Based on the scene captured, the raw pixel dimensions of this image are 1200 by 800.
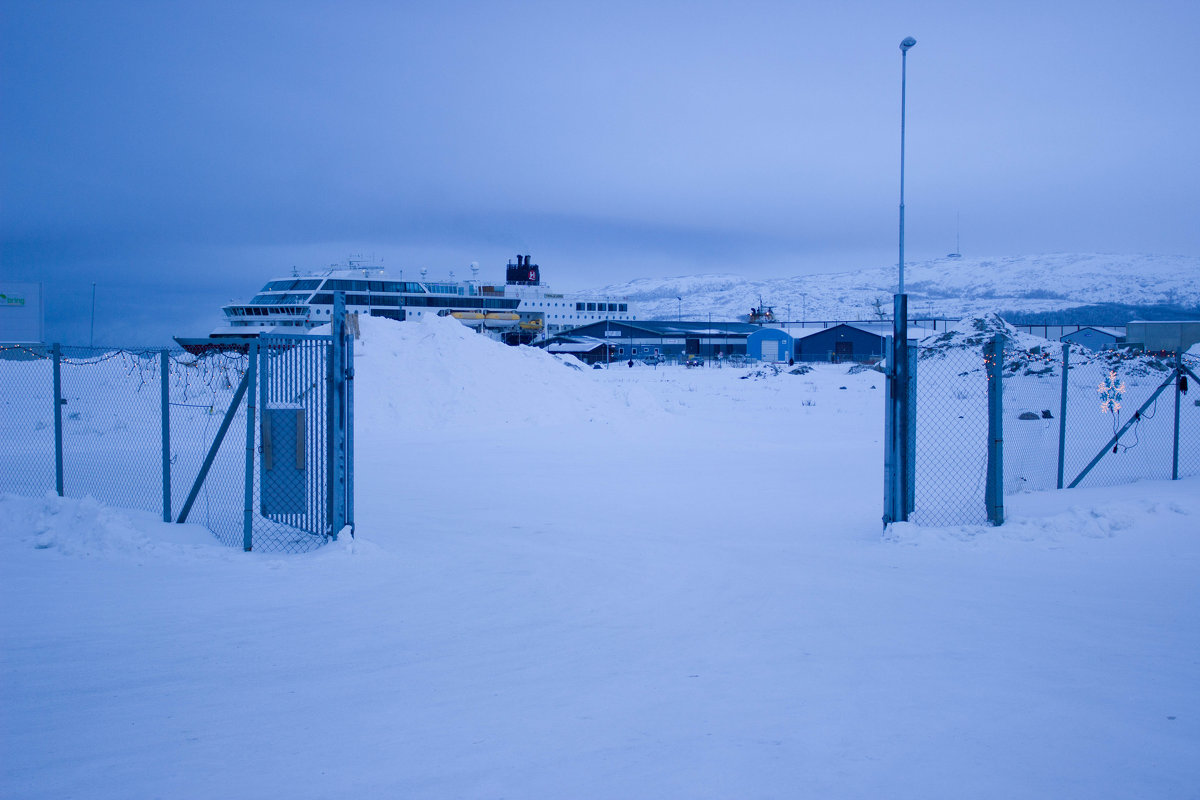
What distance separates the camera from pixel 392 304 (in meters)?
70.8

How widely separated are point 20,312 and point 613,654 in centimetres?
3516

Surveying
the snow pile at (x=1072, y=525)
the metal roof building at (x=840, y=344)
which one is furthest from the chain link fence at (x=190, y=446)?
the metal roof building at (x=840, y=344)

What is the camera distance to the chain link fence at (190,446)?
7.71m

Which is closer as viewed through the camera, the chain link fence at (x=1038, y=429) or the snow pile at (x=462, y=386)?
the chain link fence at (x=1038, y=429)

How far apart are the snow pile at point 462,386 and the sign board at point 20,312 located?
17441 mm

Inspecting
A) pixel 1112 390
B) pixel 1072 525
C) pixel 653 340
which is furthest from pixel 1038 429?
pixel 653 340

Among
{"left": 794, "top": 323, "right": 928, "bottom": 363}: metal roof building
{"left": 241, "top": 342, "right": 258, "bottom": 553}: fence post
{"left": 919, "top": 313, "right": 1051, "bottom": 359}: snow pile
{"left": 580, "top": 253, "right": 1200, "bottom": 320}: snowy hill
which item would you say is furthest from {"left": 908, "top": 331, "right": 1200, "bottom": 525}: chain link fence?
{"left": 580, "top": 253, "right": 1200, "bottom": 320}: snowy hill

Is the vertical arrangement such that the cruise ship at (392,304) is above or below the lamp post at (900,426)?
above

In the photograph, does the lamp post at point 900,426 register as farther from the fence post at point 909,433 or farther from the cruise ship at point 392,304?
the cruise ship at point 392,304

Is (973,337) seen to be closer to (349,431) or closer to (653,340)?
(349,431)

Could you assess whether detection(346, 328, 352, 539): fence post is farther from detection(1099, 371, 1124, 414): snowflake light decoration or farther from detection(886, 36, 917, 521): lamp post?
detection(1099, 371, 1124, 414): snowflake light decoration

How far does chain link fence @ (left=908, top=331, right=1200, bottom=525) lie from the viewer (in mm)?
9690

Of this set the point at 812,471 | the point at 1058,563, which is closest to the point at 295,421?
the point at 1058,563

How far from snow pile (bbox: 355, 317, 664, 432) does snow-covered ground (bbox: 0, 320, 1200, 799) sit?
992 centimetres
